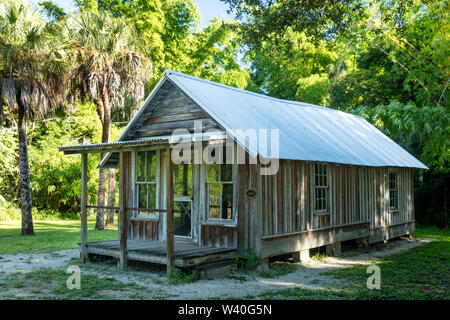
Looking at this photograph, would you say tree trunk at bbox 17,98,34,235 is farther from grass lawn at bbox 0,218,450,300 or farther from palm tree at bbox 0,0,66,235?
grass lawn at bbox 0,218,450,300

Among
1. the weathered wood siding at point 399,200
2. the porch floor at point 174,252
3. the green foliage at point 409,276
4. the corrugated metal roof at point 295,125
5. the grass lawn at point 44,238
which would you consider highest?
the corrugated metal roof at point 295,125

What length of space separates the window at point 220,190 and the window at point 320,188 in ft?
9.37

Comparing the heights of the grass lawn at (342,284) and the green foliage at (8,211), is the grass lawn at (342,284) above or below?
below

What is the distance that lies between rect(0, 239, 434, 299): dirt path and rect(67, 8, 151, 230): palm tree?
23.9ft

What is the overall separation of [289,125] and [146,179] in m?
4.23

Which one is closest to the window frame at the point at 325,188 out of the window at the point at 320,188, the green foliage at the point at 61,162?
the window at the point at 320,188

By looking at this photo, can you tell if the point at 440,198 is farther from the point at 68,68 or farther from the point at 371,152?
the point at 68,68

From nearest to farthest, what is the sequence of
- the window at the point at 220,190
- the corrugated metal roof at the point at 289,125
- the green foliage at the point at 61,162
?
the corrugated metal roof at the point at 289,125
the window at the point at 220,190
the green foliage at the point at 61,162

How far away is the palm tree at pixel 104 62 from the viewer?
713 inches

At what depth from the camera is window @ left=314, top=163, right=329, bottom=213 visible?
→ 12.3 metres

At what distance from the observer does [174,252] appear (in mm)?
9664

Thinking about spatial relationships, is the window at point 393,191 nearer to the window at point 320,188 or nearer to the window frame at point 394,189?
the window frame at point 394,189

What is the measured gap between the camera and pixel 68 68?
1795 cm
